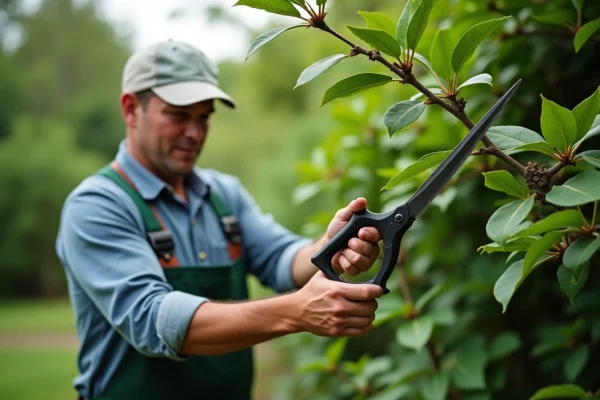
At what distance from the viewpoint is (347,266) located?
4.86ft

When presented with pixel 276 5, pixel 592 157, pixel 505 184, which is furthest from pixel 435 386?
pixel 276 5

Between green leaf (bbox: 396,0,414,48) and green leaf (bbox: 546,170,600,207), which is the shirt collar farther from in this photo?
green leaf (bbox: 546,170,600,207)

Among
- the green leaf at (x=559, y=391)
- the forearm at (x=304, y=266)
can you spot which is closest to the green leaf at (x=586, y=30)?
the green leaf at (x=559, y=391)

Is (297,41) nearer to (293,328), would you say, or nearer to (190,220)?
(190,220)

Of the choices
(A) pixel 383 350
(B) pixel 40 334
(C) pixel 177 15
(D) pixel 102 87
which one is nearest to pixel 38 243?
(B) pixel 40 334

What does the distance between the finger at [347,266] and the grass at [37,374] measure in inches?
240

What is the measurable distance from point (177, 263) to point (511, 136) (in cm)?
114

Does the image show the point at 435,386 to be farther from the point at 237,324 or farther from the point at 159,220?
the point at 159,220

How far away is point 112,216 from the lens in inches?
74.3

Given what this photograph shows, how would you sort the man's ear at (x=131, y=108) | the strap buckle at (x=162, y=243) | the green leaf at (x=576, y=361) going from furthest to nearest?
1. the man's ear at (x=131, y=108)
2. the strap buckle at (x=162, y=243)
3. the green leaf at (x=576, y=361)

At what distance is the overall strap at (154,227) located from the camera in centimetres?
196

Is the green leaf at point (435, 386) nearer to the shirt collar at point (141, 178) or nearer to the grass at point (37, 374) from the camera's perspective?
the shirt collar at point (141, 178)

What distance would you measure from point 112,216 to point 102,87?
14.3m

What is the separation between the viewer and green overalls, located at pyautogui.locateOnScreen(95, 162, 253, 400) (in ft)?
6.39
